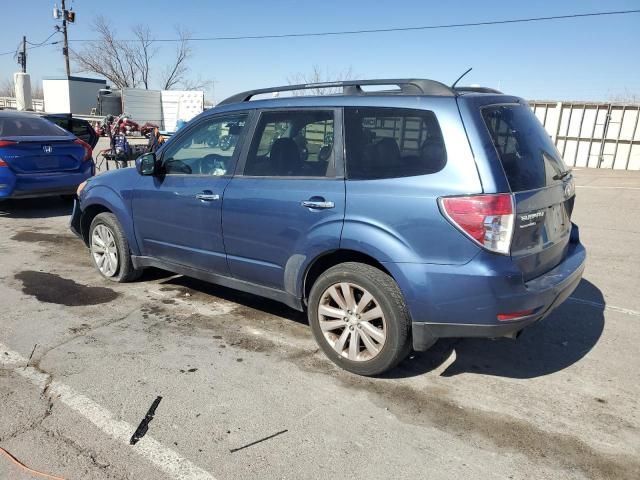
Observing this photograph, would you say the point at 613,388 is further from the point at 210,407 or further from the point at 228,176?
the point at 228,176

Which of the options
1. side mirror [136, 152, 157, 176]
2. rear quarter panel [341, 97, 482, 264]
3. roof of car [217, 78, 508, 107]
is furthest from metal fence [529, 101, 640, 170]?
rear quarter panel [341, 97, 482, 264]

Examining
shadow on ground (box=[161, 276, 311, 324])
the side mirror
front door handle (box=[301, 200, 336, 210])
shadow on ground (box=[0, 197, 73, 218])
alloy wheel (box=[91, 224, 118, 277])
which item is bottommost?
shadow on ground (box=[161, 276, 311, 324])

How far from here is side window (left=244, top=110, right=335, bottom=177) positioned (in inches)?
143

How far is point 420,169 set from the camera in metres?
3.13

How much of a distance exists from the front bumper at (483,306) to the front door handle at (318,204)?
0.83 m

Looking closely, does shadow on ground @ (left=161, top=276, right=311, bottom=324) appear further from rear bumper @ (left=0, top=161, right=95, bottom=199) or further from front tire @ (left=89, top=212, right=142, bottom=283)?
rear bumper @ (left=0, top=161, right=95, bottom=199)

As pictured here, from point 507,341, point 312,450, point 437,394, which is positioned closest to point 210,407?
point 312,450

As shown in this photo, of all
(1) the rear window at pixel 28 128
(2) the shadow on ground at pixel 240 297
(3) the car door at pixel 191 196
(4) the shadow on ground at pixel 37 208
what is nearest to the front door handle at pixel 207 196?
(3) the car door at pixel 191 196

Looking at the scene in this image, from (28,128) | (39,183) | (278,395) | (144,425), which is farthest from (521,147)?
(28,128)

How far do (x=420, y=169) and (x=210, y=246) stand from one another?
194cm

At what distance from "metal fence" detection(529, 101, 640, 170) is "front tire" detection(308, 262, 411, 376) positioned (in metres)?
17.5

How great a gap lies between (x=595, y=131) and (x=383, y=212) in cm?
1869

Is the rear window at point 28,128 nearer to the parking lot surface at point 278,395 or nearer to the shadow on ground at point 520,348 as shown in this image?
the parking lot surface at point 278,395

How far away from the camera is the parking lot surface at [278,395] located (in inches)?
105
